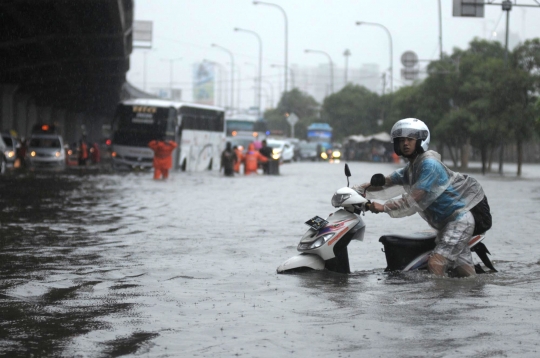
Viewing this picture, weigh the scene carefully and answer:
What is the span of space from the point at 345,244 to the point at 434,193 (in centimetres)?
88

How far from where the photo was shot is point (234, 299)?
24.4 feet

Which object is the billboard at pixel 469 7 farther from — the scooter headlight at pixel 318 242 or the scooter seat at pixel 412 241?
the scooter headlight at pixel 318 242

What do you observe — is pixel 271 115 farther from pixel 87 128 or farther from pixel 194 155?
pixel 194 155

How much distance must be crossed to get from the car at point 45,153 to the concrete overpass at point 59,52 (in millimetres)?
3330

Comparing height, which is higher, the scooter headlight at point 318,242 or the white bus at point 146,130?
the white bus at point 146,130

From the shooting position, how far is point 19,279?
8414mm

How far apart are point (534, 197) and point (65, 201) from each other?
36.9 ft

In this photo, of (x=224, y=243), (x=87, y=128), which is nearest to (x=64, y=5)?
(x=224, y=243)

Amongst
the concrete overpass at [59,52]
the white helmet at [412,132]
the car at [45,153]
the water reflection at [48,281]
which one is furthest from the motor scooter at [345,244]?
the car at [45,153]

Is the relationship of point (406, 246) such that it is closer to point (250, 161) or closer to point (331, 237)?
point (331, 237)

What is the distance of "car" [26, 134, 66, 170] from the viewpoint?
46125mm

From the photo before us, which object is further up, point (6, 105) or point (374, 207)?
point (6, 105)

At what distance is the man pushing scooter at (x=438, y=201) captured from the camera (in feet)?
25.8

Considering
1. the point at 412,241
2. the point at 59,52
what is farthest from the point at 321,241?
the point at 59,52
